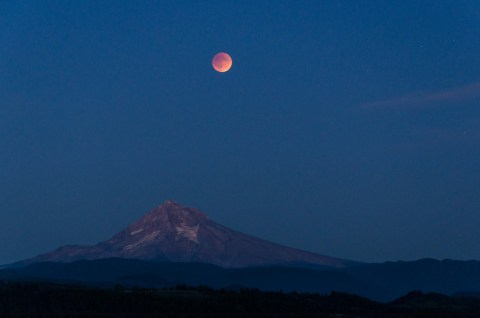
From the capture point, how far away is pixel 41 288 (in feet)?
580

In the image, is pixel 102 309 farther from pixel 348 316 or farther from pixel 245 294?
pixel 348 316

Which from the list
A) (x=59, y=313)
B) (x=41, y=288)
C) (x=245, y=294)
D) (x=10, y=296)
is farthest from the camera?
(x=245, y=294)

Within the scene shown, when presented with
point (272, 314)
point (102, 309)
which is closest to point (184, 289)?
point (272, 314)

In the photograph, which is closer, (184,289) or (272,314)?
(272,314)

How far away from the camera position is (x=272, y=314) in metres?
174

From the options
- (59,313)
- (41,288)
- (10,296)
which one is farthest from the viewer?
(41,288)

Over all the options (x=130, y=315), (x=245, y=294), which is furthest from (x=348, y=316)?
(x=130, y=315)

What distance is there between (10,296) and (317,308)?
218 feet

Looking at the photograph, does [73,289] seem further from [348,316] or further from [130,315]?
[348,316]

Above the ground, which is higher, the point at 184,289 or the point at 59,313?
the point at 184,289

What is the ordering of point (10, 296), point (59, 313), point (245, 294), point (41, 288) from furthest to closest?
1. point (245, 294)
2. point (41, 288)
3. point (10, 296)
4. point (59, 313)

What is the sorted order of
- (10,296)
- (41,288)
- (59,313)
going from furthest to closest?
(41,288), (10,296), (59,313)

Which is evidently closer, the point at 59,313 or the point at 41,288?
the point at 59,313

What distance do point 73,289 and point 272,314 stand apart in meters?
39.6
